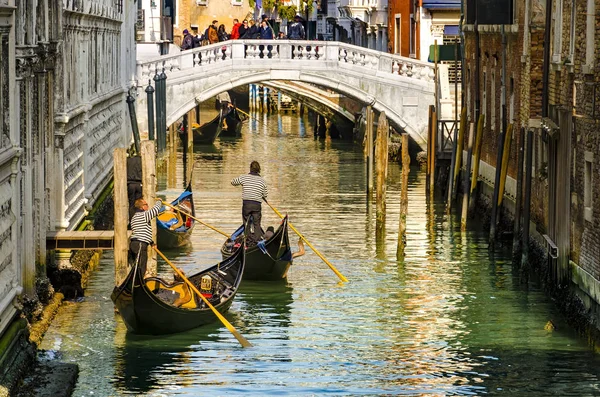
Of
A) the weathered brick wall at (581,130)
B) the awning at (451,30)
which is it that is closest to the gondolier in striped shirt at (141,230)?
the weathered brick wall at (581,130)

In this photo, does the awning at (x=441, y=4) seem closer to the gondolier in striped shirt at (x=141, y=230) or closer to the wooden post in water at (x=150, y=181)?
the wooden post in water at (x=150, y=181)

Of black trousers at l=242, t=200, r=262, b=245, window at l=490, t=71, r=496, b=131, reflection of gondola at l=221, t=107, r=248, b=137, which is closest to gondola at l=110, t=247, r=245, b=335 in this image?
black trousers at l=242, t=200, r=262, b=245

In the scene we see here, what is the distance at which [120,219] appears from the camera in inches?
484

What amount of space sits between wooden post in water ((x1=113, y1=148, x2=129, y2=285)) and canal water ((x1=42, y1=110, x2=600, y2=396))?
44 centimetres

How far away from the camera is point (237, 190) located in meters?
22.3

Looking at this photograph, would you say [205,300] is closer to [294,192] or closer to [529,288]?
[529,288]

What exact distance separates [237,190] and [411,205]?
2.69 metres

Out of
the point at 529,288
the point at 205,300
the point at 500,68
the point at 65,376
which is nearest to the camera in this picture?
the point at 65,376

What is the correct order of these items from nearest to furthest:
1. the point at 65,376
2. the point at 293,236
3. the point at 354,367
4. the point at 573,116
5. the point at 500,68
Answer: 1. the point at 65,376
2. the point at 354,367
3. the point at 573,116
4. the point at 293,236
5. the point at 500,68

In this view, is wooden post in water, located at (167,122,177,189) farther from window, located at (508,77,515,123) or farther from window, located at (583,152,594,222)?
window, located at (583,152,594,222)

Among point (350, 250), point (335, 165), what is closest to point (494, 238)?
point (350, 250)

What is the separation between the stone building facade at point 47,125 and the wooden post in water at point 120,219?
22.2 inches

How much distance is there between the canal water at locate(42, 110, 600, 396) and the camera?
34.8 feet

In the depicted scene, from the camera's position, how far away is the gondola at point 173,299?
11.5 metres
